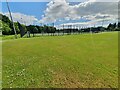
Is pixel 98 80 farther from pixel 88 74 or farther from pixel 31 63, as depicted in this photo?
pixel 31 63

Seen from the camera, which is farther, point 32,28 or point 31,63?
point 32,28

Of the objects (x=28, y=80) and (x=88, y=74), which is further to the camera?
(x=88, y=74)

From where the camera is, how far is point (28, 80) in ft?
33.2

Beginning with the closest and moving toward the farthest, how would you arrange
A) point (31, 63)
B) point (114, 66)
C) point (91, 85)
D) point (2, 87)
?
1. point (2, 87)
2. point (91, 85)
3. point (31, 63)
4. point (114, 66)

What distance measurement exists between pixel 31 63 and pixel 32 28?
2746 inches

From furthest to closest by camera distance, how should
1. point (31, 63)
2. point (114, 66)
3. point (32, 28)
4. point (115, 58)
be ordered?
point (32, 28) → point (115, 58) → point (114, 66) → point (31, 63)

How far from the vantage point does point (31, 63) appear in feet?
40.7

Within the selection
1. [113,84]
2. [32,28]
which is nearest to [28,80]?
[113,84]

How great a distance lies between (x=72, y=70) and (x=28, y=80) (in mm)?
2742

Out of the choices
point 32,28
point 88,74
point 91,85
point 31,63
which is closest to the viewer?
point 91,85

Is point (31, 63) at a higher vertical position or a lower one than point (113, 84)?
higher

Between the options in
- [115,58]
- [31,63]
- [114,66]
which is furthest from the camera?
[115,58]

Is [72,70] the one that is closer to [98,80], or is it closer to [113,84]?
[98,80]

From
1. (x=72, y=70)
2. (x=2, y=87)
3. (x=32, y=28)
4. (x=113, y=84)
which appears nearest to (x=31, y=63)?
(x=72, y=70)
